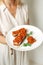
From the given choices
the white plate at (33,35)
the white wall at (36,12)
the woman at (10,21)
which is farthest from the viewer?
the white wall at (36,12)

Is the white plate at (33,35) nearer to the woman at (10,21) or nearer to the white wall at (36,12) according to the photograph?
the woman at (10,21)

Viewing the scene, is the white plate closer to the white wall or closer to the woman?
the woman

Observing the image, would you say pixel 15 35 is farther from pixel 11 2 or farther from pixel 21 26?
pixel 11 2

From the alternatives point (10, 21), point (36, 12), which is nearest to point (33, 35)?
point (10, 21)

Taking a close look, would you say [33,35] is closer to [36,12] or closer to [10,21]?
[10,21]

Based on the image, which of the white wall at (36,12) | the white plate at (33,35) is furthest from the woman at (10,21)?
the white wall at (36,12)

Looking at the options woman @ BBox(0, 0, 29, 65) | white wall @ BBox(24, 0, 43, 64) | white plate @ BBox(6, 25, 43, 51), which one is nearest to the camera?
white plate @ BBox(6, 25, 43, 51)

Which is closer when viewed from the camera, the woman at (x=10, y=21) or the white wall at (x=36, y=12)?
the woman at (x=10, y=21)

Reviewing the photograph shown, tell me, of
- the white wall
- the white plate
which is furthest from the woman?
the white wall
